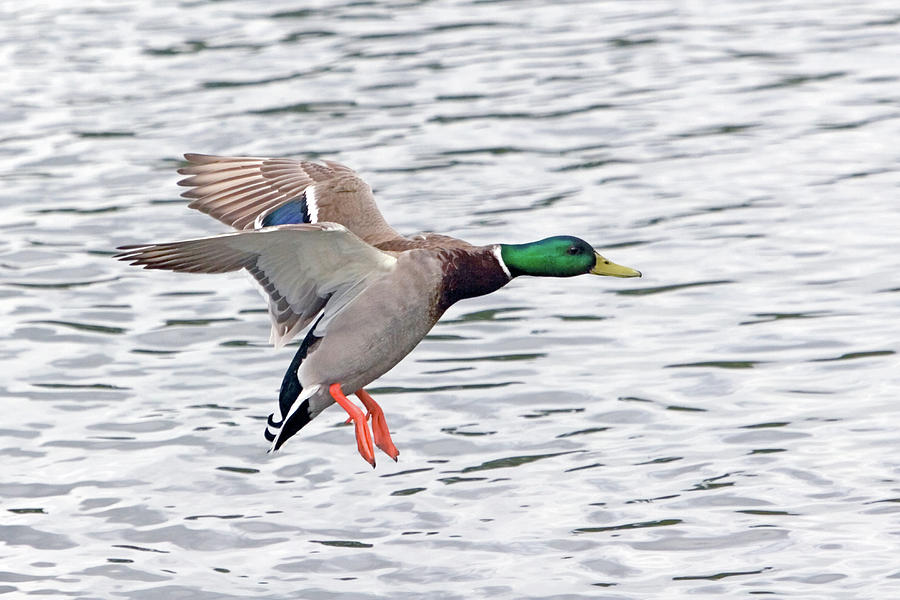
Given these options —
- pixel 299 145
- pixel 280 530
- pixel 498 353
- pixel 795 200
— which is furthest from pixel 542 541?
pixel 299 145

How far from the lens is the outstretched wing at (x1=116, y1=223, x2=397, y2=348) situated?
258 inches

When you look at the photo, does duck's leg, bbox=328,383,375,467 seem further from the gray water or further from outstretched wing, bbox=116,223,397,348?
the gray water

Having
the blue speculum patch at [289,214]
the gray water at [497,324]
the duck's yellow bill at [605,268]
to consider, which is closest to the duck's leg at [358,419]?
the gray water at [497,324]

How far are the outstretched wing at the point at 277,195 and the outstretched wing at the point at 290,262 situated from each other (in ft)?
1.64

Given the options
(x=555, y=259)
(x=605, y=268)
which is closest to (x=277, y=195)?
(x=555, y=259)

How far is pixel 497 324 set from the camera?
10.3m

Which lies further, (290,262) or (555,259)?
(555,259)

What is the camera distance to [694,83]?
14.9 m

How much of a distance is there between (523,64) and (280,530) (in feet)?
28.1

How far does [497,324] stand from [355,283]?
10.7ft

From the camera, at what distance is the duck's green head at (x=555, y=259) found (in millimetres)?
7113

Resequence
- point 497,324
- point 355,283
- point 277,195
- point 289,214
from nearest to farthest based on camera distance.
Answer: point 355,283 → point 289,214 → point 277,195 → point 497,324

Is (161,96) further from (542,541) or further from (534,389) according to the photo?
(542,541)

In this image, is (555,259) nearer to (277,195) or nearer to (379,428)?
(379,428)
